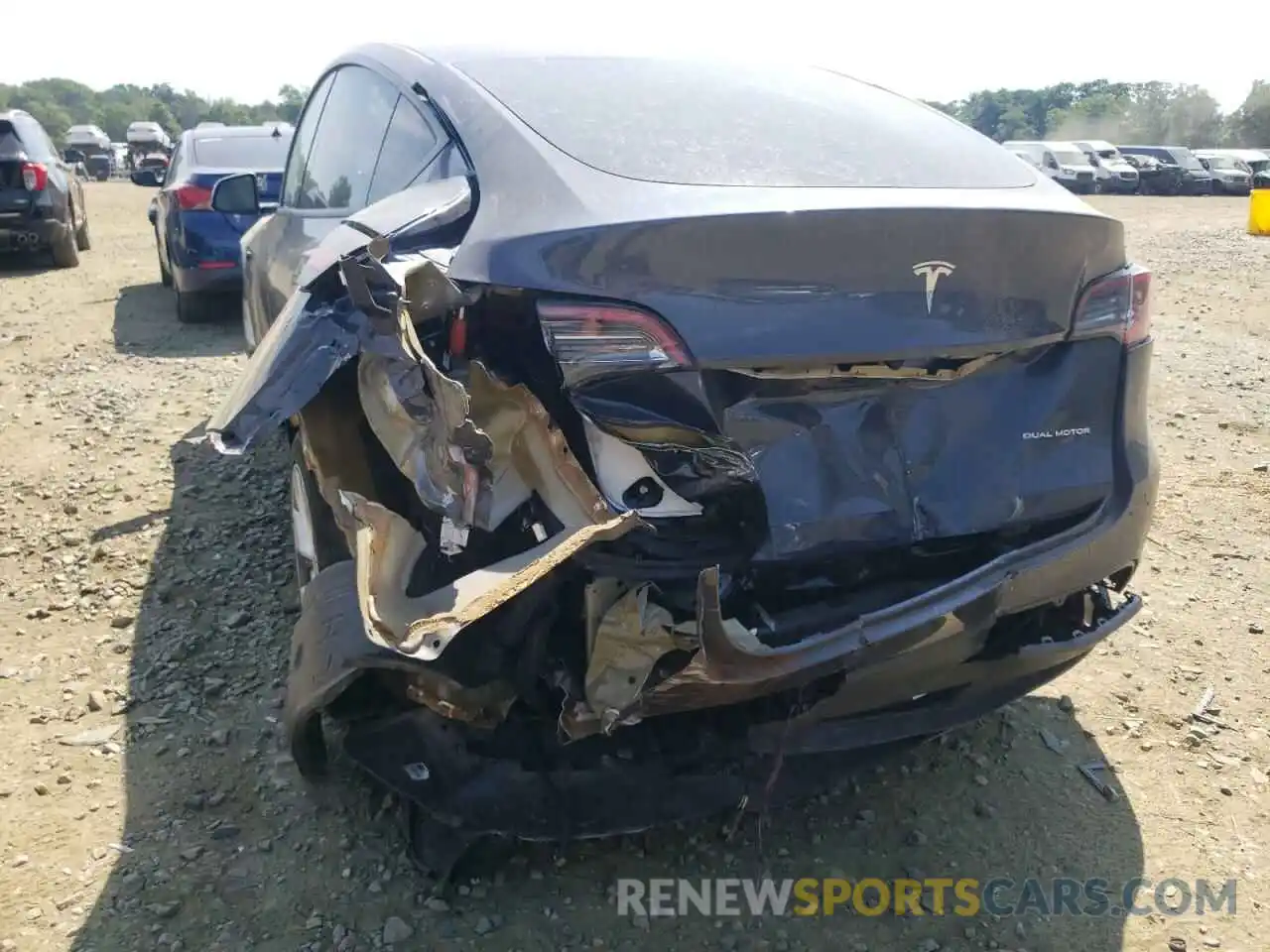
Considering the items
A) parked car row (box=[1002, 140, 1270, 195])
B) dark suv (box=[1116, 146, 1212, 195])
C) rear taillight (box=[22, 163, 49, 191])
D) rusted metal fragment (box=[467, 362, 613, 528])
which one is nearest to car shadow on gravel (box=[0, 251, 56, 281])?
rear taillight (box=[22, 163, 49, 191])

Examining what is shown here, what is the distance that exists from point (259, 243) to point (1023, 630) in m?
3.32

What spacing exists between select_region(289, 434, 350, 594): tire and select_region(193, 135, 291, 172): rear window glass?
20.4 ft

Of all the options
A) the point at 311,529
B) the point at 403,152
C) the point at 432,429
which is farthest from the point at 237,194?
the point at 432,429

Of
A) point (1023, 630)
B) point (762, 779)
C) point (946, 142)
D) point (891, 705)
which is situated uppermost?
point (946, 142)

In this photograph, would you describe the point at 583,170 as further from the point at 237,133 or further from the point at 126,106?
the point at 126,106

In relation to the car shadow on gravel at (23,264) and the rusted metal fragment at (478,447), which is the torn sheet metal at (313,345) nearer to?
the rusted metal fragment at (478,447)

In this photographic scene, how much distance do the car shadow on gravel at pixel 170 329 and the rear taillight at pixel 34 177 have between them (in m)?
2.18

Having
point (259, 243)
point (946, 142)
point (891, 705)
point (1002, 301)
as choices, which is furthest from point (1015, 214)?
point (259, 243)

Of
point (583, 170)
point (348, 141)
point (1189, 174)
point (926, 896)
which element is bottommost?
point (926, 896)

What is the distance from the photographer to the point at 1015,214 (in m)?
2.16

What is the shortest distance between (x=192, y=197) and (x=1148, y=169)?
99.3 ft

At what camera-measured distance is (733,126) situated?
8.41ft

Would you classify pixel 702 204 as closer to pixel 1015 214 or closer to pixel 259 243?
pixel 1015 214

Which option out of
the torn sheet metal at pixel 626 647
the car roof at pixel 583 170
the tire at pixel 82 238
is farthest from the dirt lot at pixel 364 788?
the tire at pixel 82 238
